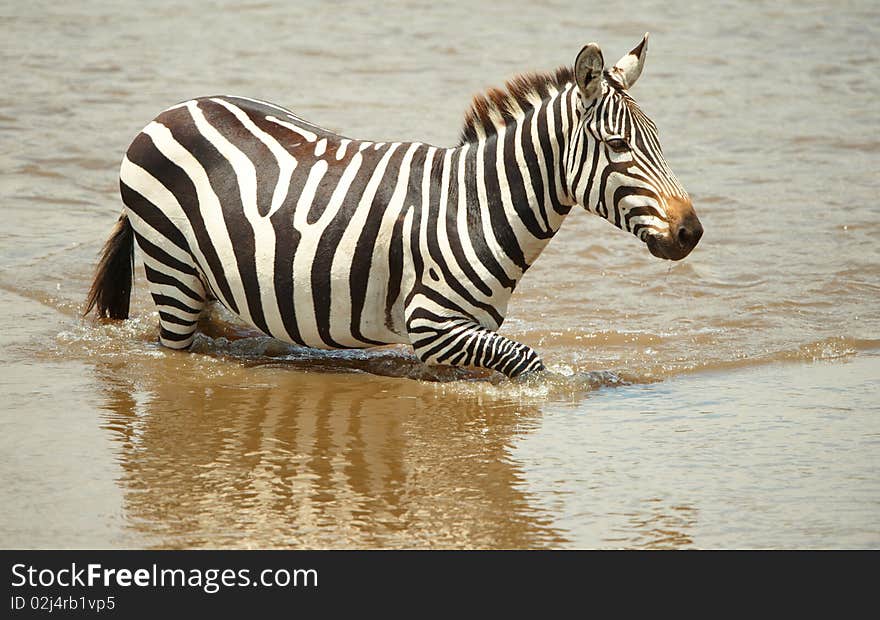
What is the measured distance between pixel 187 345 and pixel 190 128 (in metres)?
1.31

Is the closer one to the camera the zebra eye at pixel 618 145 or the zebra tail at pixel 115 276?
the zebra eye at pixel 618 145

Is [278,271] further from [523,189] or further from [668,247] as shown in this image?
[668,247]

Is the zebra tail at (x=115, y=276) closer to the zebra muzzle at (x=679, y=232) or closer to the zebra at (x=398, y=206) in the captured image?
the zebra at (x=398, y=206)

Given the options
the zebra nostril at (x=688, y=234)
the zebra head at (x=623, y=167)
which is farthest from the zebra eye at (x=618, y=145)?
the zebra nostril at (x=688, y=234)

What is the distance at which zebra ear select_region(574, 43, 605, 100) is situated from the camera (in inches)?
262

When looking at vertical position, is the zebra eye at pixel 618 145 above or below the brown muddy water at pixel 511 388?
above

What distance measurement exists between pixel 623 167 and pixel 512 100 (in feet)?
2.79

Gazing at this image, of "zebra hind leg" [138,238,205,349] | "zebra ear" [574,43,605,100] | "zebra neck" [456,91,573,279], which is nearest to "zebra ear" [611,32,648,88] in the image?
"zebra ear" [574,43,605,100]

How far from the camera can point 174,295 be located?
758cm

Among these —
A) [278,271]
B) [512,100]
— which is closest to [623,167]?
[512,100]

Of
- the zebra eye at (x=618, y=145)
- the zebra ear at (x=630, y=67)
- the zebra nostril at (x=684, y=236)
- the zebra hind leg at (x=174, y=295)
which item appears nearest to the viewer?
the zebra nostril at (x=684, y=236)

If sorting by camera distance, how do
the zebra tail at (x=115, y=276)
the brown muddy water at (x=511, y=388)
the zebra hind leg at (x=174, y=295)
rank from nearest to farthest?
the brown muddy water at (x=511, y=388) < the zebra hind leg at (x=174, y=295) < the zebra tail at (x=115, y=276)

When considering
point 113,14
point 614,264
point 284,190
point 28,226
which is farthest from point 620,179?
point 113,14

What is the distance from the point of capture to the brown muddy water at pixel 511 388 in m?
5.52
